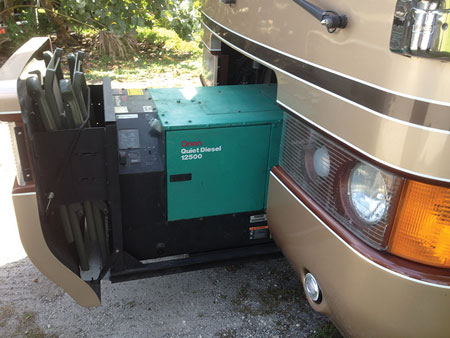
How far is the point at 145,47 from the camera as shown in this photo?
9.61 m

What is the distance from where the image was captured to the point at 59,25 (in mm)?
9078

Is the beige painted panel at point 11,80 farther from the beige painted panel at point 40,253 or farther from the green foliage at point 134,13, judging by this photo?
the green foliage at point 134,13

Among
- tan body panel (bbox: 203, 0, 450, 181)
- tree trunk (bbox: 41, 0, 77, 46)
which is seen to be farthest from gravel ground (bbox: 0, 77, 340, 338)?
tree trunk (bbox: 41, 0, 77, 46)

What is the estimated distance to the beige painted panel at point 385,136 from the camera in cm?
126

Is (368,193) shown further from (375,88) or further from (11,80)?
(11,80)

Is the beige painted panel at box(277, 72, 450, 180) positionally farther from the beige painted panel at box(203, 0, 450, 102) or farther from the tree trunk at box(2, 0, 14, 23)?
the tree trunk at box(2, 0, 14, 23)

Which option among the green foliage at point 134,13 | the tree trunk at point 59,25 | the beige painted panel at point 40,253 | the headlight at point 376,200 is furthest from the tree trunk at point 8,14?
the headlight at point 376,200

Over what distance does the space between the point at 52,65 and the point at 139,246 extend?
1067mm

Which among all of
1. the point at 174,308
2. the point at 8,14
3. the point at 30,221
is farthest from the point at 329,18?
the point at 8,14

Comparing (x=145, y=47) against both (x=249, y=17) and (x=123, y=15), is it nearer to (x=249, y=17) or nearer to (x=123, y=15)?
(x=123, y=15)

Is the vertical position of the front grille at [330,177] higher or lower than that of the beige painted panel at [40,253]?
higher

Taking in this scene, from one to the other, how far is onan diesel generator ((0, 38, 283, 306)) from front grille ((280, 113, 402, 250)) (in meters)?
0.36

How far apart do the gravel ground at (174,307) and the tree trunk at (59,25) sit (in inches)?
279

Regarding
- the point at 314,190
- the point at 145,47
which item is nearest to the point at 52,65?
the point at 314,190
